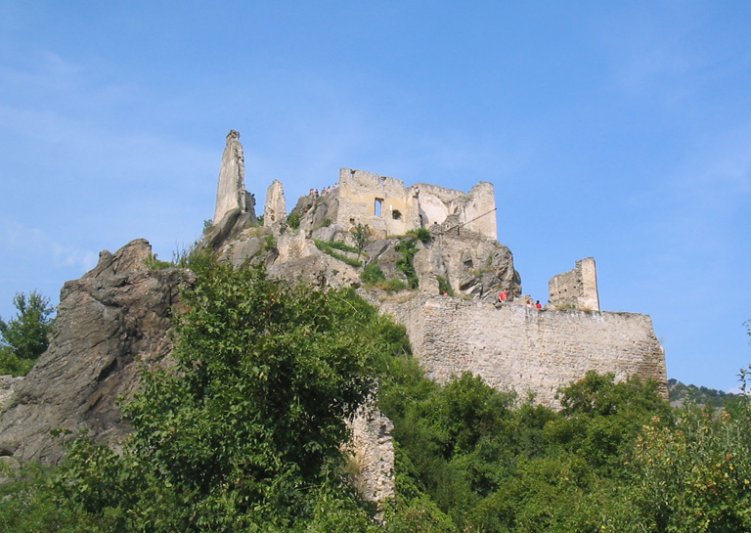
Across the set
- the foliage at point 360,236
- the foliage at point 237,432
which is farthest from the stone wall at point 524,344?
the foliage at point 360,236

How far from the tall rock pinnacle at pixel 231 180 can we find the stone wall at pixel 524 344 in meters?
22.8

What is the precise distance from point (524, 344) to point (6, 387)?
17.8 metres

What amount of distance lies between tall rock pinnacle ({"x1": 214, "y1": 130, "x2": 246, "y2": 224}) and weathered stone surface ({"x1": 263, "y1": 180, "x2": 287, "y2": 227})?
1.53m

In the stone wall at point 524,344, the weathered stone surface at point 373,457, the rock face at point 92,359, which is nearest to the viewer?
the weathered stone surface at point 373,457

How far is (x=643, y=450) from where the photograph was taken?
18781 millimetres

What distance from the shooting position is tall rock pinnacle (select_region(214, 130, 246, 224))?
54375 mm

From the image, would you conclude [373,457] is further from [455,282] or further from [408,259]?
[455,282]

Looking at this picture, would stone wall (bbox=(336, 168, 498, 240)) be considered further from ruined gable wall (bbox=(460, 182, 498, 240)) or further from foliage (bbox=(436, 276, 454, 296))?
foliage (bbox=(436, 276, 454, 296))

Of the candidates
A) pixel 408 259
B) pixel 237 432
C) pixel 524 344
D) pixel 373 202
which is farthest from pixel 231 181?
pixel 237 432

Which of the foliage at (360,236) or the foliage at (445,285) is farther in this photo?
the foliage at (360,236)

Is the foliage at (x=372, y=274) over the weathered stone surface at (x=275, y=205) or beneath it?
beneath

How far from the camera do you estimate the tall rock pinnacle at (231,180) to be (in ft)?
178

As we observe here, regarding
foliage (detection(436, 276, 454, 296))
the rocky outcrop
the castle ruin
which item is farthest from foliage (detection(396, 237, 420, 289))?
the rocky outcrop

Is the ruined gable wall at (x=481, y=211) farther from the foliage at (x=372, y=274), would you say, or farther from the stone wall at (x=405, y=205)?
the foliage at (x=372, y=274)
